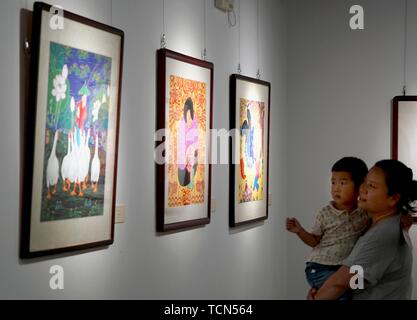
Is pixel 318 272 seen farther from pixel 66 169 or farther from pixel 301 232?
pixel 66 169

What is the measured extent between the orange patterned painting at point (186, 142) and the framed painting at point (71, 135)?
1.86 ft

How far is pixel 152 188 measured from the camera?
3420 mm

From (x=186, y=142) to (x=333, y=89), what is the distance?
2.08 metres

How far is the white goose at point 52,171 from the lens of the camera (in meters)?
2.59

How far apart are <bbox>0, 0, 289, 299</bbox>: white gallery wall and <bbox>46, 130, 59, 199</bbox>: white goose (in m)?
0.15

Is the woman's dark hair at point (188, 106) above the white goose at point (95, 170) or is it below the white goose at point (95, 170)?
above

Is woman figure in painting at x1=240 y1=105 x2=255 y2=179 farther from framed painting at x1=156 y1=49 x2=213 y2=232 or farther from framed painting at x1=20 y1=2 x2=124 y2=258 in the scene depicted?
framed painting at x1=20 y1=2 x2=124 y2=258

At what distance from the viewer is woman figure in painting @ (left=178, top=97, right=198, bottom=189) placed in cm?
362

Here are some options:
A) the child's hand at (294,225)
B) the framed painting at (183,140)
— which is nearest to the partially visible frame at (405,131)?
the framed painting at (183,140)

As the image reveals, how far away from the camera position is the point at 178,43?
12.0 feet

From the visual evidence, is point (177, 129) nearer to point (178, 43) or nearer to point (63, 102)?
point (178, 43)

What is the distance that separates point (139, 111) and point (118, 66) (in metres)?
0.33

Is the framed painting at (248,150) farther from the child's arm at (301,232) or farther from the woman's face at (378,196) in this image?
the woman's face at (378,196)
